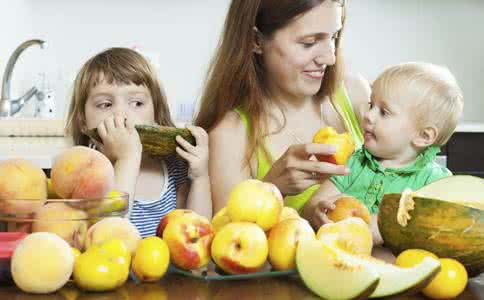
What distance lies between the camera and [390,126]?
1.59 metres

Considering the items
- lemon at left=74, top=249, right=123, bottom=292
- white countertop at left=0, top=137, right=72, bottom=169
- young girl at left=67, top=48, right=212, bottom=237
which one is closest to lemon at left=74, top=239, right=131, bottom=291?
lemon at left=74, top=249, right=123, bottom=292

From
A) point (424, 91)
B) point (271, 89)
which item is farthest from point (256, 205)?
point (271, 89)

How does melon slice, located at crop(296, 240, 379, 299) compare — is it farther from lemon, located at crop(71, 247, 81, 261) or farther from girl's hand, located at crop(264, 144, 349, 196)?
girl's hand, located at crop(264, 144, 349, 196)

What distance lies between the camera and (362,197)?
1.61 m

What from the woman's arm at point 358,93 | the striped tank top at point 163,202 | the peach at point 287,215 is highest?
the peach at point 287,215

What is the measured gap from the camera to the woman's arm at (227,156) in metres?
1.86

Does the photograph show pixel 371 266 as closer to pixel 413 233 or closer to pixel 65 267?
pixel 413 233

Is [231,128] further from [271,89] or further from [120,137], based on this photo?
[120,137]

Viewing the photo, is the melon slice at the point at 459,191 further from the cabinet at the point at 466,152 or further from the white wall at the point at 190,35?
the white wall at the point at 190,35

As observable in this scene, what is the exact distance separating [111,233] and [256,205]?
0.57 feet

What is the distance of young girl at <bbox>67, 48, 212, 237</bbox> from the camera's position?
5.20ft

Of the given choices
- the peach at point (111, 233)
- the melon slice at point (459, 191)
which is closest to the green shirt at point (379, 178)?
the melon slice at point (459, 191)

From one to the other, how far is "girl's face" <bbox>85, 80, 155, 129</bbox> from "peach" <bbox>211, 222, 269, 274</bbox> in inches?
34.9

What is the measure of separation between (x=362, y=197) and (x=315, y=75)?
322 mm
